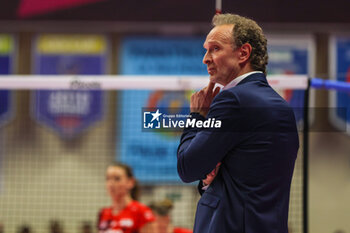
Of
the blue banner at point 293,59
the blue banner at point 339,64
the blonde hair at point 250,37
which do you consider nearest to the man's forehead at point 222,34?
the blonde hair at point 250,37

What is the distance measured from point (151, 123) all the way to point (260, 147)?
1.53 feet

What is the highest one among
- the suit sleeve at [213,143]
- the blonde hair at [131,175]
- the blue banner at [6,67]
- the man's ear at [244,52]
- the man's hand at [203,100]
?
the blue banner at [6,67]

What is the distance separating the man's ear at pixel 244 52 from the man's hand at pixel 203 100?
0.54 feet

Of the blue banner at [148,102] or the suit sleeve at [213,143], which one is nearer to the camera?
the suit sleeve at [213,143]

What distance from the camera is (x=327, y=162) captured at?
7.48 meters

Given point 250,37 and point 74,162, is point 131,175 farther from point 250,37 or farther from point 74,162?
point 74,162

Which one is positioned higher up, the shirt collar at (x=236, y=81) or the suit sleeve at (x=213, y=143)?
the shirt collar at (x=236, y=81)

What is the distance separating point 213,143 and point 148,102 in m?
6.51

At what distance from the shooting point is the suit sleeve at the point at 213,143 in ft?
6.08

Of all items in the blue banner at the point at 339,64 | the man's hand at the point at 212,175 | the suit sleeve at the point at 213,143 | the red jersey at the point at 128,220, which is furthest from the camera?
the blue banner at the point at 339,64

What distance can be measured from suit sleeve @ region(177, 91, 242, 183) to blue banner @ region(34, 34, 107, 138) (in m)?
7.05

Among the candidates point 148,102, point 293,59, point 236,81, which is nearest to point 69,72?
point 148,102

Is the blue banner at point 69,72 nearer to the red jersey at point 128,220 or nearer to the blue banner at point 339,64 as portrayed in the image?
the blue banner at point 339,64

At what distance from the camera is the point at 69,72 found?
8805mm
